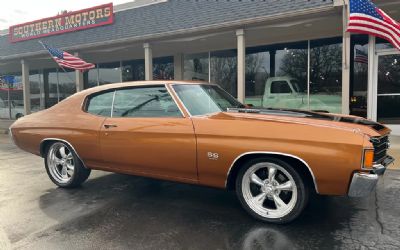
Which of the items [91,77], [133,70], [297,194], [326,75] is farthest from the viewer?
[91,77]

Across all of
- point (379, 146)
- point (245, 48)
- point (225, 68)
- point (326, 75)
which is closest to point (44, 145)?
point (379, 146)

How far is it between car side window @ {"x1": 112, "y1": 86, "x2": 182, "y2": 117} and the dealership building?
601 centimetres

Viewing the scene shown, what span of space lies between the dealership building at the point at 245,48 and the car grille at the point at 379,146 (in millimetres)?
5360

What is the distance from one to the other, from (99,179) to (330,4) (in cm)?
691

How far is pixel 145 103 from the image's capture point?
447 cm

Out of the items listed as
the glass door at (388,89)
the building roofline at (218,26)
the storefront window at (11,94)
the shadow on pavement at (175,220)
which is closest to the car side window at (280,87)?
the glass door at (388,89)

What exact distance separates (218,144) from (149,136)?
37.3 inches

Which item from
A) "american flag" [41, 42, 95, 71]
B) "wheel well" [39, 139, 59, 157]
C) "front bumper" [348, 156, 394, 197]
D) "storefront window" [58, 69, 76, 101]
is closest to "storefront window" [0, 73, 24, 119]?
"storefront window" [58, 69, 76, 101]

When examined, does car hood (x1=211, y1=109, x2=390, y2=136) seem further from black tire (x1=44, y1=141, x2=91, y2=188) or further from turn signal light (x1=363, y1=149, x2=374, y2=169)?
black tire (x1=44, y1=141, x2=91, y2=188)

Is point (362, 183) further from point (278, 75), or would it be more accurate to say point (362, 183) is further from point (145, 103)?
point (278, 75)

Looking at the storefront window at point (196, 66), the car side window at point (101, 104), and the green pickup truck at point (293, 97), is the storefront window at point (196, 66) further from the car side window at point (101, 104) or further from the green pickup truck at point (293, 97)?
the car side window at point (101, 104)

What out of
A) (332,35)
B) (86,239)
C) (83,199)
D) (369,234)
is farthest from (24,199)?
(332,35)

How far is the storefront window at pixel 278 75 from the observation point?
40.4 ft

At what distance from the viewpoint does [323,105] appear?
39.2 ft
